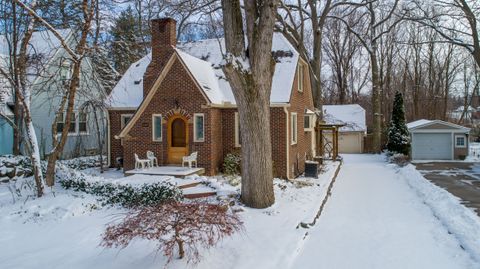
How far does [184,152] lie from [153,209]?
883 centimetres

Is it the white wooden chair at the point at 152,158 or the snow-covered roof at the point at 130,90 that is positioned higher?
the snow-covered roof at the point at 130,90

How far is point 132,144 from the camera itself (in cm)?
1457

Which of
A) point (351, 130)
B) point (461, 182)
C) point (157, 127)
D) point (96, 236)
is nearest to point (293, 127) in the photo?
point (157, 127)

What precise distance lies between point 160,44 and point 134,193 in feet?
23.7

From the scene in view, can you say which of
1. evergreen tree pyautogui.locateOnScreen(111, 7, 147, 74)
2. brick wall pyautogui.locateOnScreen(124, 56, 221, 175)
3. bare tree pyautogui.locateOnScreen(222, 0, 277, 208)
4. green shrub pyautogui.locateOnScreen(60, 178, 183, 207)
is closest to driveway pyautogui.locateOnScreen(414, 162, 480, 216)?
bare tree pyautogui.locateOnScreen(222, 0, 277, 208)

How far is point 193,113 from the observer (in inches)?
540

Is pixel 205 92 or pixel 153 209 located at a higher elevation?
pixel 205 92

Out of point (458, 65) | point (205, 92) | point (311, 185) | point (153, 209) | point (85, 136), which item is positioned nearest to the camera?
point (153, 209)

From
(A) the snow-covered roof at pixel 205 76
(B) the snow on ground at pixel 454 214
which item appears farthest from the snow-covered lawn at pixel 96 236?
(A) the snow-covered roof at pixel 205 76

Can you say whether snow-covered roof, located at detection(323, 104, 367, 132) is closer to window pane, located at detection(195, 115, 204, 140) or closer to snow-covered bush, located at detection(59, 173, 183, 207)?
window pane, located at detection(195, 115, 204, 140)

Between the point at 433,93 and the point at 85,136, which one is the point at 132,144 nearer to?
the point at 85,136

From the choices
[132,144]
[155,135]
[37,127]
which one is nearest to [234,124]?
[155,135]

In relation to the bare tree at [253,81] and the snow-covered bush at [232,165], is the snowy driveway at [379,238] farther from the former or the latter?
the snow-covered bush at [232,165]

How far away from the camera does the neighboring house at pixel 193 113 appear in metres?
13.6
